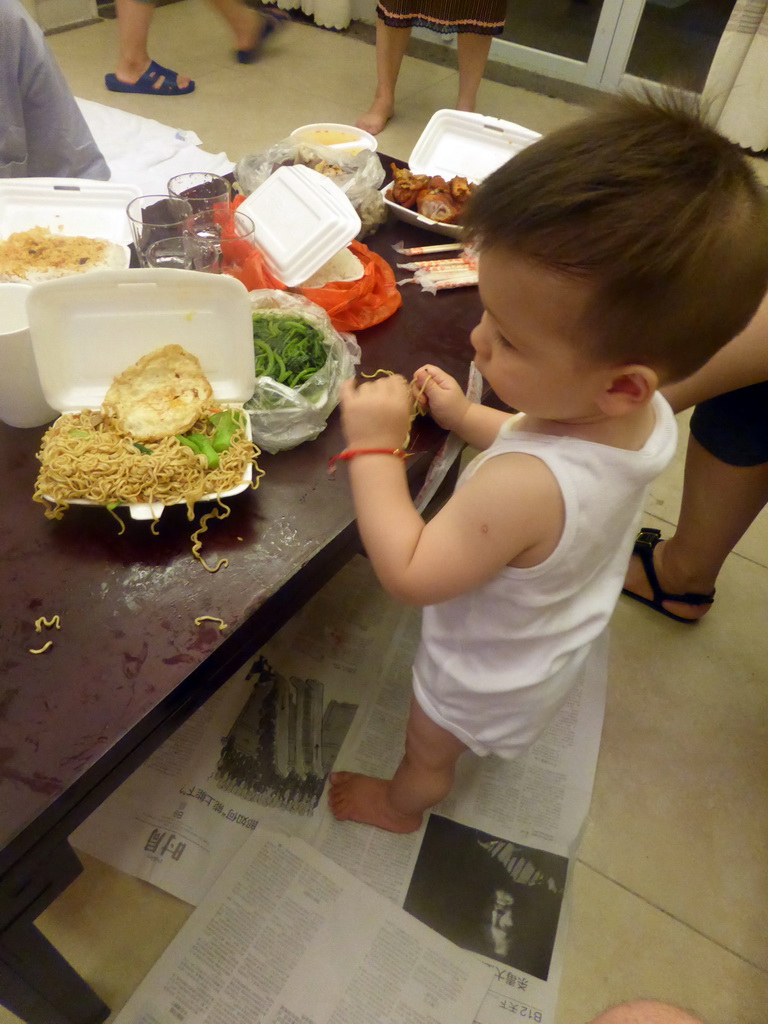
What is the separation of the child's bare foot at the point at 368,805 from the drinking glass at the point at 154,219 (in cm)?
90

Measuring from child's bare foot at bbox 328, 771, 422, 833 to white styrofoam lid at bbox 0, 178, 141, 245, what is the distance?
0.99m

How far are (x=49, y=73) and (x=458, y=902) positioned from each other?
182 centimetres

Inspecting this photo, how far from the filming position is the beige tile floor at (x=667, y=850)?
0.96m

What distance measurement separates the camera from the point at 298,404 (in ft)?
2.82

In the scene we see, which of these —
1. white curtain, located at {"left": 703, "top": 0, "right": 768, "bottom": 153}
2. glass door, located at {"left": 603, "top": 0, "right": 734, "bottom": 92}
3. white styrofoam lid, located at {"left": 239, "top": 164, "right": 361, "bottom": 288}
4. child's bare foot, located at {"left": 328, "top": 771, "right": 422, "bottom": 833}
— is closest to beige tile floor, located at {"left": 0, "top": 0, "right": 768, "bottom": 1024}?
child's bare foot, located at {"left": 328, "top": 771, "right": 422, "bottom": 833}

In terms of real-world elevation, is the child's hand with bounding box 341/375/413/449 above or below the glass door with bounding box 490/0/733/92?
below

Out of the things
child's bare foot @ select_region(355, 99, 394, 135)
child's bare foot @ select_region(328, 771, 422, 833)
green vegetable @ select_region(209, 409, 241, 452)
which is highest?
green vegetable @ select_region(209, 409, 241, 452)

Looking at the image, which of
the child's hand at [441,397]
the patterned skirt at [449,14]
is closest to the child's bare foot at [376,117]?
the patterned skirt at [449,14]

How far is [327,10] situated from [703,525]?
345 centimetres

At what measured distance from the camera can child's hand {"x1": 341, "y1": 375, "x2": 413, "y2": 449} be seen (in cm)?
70

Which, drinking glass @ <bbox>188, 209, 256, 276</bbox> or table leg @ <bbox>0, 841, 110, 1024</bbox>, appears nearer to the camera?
table leg @ <bbox>0, 841, 110, 1024</bbox>

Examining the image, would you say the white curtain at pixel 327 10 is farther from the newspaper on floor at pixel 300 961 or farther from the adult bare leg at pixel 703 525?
the newspaper on floor at pixel 300 961

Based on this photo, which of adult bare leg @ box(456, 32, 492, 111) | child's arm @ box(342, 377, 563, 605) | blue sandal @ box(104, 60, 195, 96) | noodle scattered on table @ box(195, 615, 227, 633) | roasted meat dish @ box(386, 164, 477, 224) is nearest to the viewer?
child's arm @ box(342, 377, 563, 605)

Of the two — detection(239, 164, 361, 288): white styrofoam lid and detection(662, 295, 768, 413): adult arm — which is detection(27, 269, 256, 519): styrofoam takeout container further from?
detection(662, 295, 768, 413): adult arm
